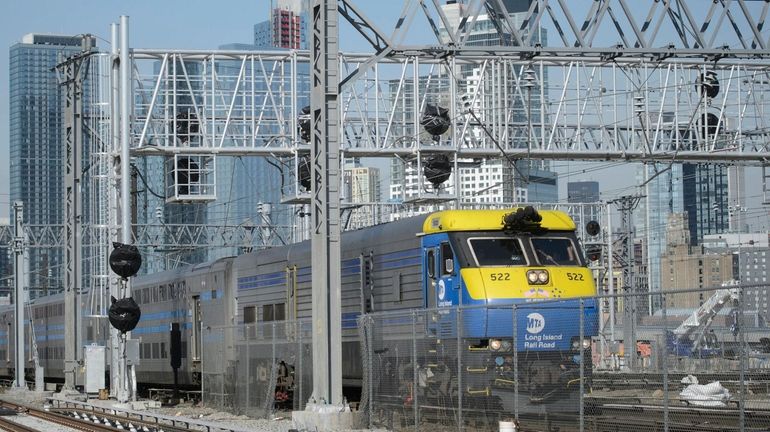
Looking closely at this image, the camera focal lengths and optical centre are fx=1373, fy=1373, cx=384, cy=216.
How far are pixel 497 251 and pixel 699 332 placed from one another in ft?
24.4

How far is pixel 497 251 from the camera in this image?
76.8 feet

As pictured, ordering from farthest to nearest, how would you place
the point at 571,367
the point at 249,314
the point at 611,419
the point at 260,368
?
the point at 249,314, the point at 260,368, the point at 571,367, the point at 611,419

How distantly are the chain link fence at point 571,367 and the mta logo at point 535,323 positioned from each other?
0.02 m

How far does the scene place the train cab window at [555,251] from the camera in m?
23.6

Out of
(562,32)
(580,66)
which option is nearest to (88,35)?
(580,66)

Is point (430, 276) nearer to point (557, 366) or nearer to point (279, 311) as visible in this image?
point (557, 366)

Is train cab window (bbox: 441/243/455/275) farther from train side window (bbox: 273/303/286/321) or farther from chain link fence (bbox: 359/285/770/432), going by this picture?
train side window (bbox: 273/303/286/321)

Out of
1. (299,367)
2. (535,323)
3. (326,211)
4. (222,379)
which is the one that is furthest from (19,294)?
(535,323)

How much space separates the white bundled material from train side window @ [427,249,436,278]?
7.86m

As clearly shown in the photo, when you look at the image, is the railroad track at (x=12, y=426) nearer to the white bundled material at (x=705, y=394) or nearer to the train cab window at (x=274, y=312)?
the train cab window at (x=274, y=312)

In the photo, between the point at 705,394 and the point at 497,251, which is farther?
the point at 497,251

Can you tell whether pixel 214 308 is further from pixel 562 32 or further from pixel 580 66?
pixel 580 66

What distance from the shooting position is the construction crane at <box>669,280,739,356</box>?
52.6 ft

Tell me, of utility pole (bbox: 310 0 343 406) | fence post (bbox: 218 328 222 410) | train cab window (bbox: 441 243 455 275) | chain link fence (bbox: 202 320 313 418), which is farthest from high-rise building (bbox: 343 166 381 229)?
train cab window (bbox: 441 243 455 275)
